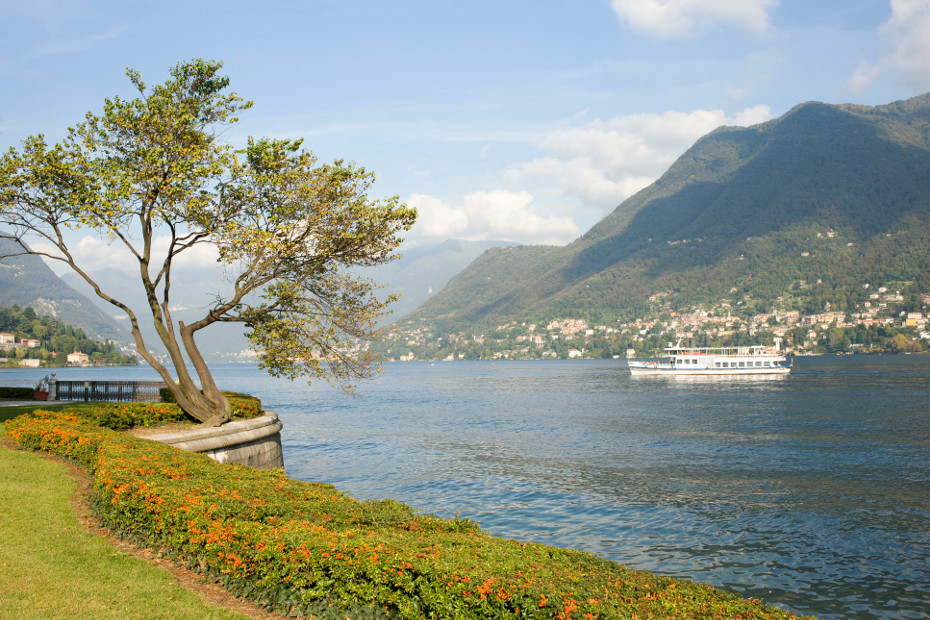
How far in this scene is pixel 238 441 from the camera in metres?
18.2

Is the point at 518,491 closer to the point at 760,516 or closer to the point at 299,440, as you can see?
the point at 760,516

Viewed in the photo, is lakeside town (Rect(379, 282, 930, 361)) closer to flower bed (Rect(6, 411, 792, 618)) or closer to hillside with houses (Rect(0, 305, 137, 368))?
flower bed (Rect(6, 411, 792, 618))

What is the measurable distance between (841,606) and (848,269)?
206m

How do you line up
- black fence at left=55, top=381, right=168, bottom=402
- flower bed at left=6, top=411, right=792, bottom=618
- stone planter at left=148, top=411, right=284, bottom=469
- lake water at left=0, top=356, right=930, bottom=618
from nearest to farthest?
1. flower bed at left=6, top=411, right=792, bottom=618
2. lake water at left=0, top=356, right=930, bottom=618
3. stone planter at left=148, top=411, right=284, bottom=469
4. black fence at left=55, top=381, right=168, bottom=402

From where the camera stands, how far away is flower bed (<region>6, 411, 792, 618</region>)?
6613 millimetres

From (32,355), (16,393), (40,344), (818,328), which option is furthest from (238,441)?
(40,344)

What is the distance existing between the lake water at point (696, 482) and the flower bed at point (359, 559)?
6.37 m

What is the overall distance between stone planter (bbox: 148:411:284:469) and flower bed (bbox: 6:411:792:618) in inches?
214

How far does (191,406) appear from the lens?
19219 mm

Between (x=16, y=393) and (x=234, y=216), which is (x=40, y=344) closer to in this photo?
(x=16, y=393)

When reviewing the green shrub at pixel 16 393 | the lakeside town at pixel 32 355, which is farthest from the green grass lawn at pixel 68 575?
the lakeside town at pixel 32 355

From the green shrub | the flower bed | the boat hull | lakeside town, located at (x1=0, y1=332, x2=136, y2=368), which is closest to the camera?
the flower bed

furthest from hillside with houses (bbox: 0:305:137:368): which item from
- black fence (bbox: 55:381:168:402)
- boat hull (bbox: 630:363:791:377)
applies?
black fence (bbox: 55:381:168:402)

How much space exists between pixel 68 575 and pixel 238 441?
10495mm
